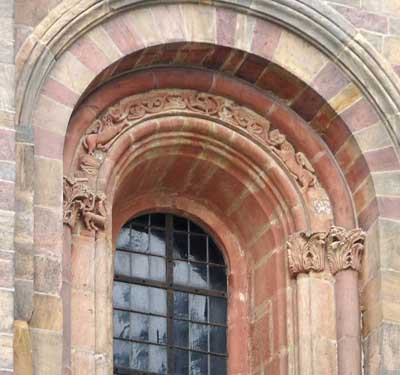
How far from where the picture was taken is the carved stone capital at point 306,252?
28484mm

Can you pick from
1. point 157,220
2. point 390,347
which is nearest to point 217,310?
point 157,220

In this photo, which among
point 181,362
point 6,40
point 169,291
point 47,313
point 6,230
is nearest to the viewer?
point 6,230

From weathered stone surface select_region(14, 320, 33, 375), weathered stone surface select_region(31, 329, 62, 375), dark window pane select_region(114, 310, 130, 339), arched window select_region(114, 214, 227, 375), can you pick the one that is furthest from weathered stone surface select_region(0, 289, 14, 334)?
dark window pane select_region(114, 310, 130, 339)

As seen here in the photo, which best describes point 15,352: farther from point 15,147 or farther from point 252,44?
point 252,44

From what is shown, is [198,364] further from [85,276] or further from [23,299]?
Answer: [23,299]

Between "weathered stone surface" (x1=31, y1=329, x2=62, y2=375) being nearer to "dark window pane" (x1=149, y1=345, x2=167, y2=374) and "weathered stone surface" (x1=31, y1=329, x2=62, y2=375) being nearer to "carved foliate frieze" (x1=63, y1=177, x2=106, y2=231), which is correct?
"carved foliate frieze" (x1=63, y1=177, x2=106, y2=231)

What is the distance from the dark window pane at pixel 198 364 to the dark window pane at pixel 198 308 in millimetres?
413

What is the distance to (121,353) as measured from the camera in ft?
93.7

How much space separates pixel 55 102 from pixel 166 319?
2872 millimetres

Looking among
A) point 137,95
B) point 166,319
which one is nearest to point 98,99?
point 137,95

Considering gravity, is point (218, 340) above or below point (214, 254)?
below

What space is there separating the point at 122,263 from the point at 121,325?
0.70 m

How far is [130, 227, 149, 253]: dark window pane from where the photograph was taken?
95.8ft

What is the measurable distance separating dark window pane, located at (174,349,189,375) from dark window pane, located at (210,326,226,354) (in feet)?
0.99
